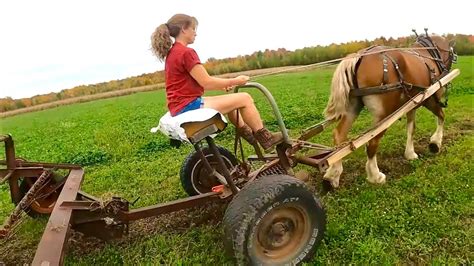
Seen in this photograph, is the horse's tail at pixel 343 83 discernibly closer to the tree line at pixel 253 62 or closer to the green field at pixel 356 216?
the green field at pixel 356 216

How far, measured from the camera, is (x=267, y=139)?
4.24m

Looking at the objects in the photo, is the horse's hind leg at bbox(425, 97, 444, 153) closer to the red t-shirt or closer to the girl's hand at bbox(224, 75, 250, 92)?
the girl's hand at bbox(224, 75, 250, 92)

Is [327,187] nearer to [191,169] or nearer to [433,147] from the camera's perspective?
[191,169]

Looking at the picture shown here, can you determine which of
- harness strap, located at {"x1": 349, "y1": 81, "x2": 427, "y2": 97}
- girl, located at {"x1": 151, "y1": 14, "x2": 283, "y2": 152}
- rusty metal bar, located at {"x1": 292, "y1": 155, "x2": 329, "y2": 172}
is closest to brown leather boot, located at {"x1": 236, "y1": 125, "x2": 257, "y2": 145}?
girl, located at {"x1": 151, "y1": 14, "x2": 283, "y2": 152}

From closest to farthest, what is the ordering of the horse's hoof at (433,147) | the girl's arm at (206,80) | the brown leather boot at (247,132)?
the girl's arm at (206,80) < the brown leather boot at (247,132) < the horse's hoof at (433,147)

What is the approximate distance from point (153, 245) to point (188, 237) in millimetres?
376

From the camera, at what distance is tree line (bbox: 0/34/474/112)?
29.8m

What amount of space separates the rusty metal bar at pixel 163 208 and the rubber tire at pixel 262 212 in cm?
56

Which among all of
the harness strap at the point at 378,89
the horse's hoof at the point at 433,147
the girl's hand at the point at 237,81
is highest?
the girl's hand at the point at 237,81

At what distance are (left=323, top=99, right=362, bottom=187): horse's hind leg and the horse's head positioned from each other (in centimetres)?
183

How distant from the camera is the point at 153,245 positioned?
178 inches

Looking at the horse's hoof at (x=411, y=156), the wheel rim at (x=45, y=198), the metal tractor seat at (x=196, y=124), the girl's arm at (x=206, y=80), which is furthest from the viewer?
the horse's hoof at (x=411, y=156)

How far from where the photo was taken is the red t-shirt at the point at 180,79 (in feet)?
12.9

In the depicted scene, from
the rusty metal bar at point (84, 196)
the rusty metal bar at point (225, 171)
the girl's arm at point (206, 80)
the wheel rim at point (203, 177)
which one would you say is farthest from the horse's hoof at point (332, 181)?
the rusty metal bar at point (84, 196)
